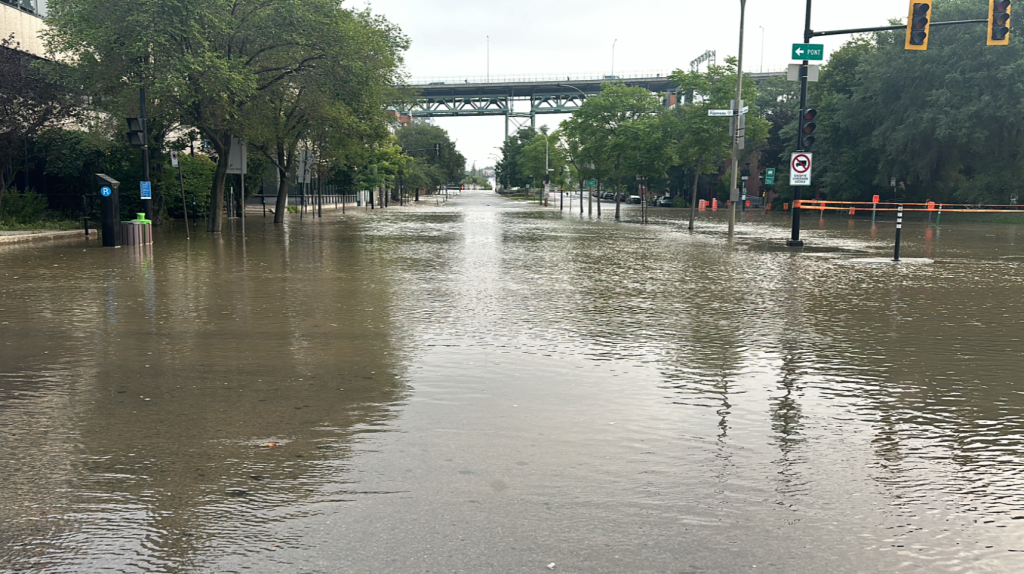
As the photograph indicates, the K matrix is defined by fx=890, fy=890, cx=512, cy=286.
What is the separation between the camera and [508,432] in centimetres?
618

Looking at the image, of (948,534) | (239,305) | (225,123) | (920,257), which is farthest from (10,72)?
(948,534)

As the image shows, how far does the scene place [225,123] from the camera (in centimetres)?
3108

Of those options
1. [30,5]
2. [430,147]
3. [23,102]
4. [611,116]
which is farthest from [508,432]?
[430,147]

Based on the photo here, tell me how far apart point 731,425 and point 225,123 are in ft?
92.1

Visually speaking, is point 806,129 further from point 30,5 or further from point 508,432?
point 30,5

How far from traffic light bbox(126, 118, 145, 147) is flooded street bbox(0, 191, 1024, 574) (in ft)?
45.7

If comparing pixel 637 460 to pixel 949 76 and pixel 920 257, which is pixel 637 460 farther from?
pixel 949 76

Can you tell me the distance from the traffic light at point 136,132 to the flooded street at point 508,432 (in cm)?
1394

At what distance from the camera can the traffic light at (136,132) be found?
87.9ft

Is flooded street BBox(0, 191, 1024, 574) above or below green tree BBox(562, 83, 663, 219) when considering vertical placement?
below

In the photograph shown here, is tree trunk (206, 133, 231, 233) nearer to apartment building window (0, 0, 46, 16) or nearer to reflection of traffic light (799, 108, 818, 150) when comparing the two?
apartment building window (0, 0, 46, 16)

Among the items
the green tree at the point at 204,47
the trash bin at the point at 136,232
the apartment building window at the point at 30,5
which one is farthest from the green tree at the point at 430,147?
the trash bin at the point at 136,232

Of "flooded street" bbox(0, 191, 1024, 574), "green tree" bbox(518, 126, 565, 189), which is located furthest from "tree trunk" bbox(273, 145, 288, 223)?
"green tree" bbox(518, 126, 565, 189)

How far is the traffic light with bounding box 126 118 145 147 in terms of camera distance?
26781 millimetres
